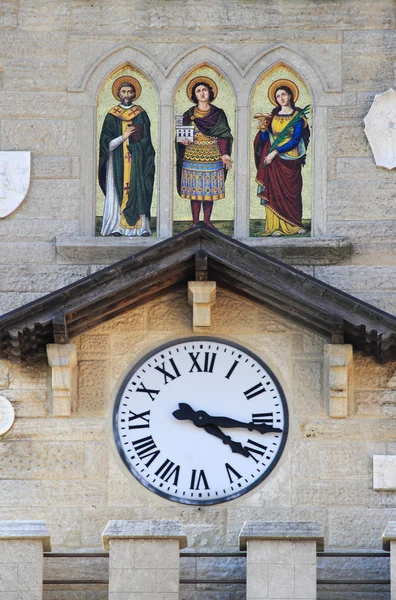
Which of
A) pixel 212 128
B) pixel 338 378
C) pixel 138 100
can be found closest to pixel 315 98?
pixel 212 128

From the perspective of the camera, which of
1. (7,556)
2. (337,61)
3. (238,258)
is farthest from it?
(337,61)

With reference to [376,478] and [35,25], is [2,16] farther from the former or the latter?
[376,478]

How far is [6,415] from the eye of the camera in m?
21.0

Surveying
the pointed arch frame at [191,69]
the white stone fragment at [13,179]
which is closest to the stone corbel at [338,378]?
the pointed arch frame at [191,69]

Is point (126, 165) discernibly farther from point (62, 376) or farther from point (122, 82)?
point (62, 376)

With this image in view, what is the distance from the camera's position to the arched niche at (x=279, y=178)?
2173cm

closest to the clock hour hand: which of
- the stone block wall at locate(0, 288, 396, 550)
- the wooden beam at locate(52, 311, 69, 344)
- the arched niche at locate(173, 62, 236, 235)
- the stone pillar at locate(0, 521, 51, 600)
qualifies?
the stone block wall at locate(0, 288, 396, 550)

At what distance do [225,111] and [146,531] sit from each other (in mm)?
4774

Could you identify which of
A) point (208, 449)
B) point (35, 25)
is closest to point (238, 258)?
point (208, 449)

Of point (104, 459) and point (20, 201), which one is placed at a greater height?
point (20, 201)

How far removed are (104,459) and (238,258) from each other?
2.06 meters

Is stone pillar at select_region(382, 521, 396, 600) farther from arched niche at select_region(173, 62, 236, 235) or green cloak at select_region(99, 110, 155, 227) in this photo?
green cloak at select_region(99, 110, 155, 227)

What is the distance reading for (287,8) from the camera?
72.8ft

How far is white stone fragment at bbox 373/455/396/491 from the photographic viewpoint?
67.8 feet
